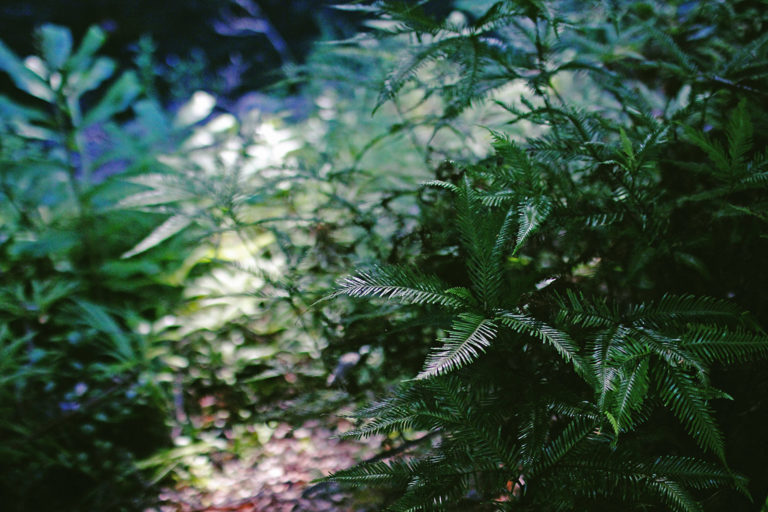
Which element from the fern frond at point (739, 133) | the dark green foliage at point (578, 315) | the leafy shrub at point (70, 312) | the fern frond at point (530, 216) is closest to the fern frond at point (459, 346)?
the dark green foliage at point (578, 315)

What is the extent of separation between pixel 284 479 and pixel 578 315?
3.31ft

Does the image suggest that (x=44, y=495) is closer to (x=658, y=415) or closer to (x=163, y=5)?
(x=658, y=415)

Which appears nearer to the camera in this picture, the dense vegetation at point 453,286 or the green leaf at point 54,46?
the dense vegetation at point 453,286

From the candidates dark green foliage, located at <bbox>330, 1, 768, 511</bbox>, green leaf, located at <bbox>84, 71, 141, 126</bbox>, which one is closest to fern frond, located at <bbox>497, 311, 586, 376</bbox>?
dark green foliage, located at <bbox>330, 1, 768, 511</bbox>

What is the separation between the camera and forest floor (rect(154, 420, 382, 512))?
1151 mm

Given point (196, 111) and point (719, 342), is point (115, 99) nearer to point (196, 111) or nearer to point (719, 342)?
point (196, 111)

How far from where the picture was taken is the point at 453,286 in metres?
0.93

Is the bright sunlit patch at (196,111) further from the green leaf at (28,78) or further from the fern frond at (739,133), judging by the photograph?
the fern frond at (739,133)

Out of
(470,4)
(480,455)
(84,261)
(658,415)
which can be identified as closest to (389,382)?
(480,455)

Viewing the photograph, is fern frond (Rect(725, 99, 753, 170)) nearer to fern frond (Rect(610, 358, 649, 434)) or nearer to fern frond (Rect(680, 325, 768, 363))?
fern frond (Rect(680, 325, 768, 363))

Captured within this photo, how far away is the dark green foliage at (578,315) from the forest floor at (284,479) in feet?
0.95

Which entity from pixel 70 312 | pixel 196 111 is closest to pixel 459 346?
pixel 70 312

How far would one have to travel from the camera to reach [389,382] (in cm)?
121

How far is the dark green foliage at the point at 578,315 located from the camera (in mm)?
690
